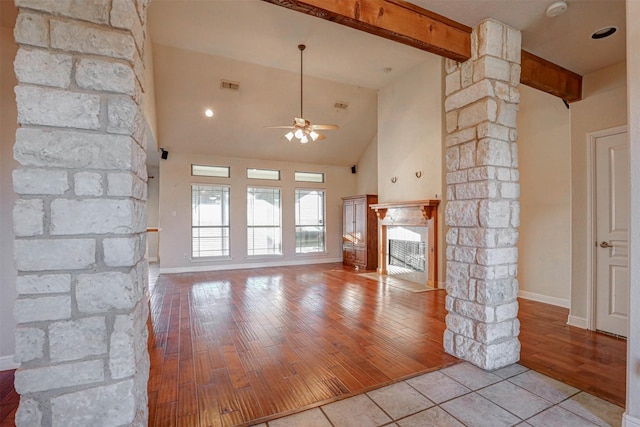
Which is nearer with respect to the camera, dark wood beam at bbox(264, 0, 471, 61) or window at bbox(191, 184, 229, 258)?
dark wood beam at bbox(264, 0, 471, 61)

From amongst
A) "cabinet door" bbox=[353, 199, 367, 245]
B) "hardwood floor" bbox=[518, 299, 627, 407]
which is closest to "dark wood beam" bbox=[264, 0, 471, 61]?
"hardwood floor" bbox=[518, 299, 627, 407]

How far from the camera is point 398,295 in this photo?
4.93m

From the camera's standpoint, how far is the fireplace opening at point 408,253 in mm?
5766

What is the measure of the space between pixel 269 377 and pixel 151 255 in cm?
834

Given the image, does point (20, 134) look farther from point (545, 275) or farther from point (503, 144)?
point (545, 275)

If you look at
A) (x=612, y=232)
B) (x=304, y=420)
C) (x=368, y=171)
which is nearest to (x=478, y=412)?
(x=304, y=420)

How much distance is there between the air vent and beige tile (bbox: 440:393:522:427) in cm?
587

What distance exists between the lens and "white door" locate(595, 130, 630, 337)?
10.3ft

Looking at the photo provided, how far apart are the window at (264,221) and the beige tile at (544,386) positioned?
6.41 m

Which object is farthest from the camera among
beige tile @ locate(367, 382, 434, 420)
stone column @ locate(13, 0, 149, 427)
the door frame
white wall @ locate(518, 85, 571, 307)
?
white wall @ locate(518, 85, 571, 307)

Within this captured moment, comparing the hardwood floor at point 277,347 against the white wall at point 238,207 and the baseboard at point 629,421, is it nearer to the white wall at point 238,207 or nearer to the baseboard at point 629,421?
the baseboard at point 629,421

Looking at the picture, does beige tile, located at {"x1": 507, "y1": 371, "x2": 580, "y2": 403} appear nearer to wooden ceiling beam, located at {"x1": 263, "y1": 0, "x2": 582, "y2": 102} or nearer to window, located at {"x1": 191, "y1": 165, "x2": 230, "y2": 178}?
wooden ceiling beam, located at {"x1": 263, "y1": 0, "x2": 582, "y2": 102}

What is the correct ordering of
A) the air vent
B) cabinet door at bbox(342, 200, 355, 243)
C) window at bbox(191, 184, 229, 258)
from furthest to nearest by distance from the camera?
cabinet door at bbox(342, 200, 355, 243)
window at bbox(191, 184, 229, 258)
the air vent

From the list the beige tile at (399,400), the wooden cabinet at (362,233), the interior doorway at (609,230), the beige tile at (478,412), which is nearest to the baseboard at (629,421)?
the beige tile at (478,412)
